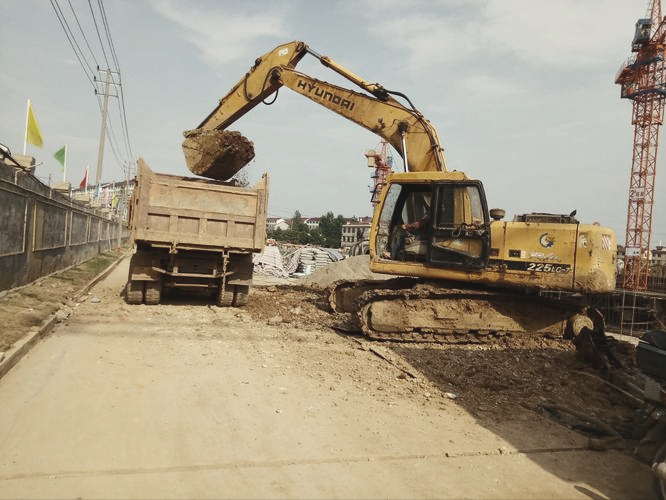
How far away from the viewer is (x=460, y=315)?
770cm

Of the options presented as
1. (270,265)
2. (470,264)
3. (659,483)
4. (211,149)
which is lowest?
(659,483)

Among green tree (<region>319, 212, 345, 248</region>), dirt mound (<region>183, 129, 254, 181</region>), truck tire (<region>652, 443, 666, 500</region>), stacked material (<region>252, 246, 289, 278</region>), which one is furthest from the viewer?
green tree (<region>319, 212, 345, 248</region>)

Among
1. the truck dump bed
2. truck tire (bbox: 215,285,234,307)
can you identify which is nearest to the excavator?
the truck dump bed

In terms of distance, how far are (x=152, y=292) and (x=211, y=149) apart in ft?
10.8

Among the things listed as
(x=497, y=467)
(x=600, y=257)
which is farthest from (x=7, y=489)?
(x=600, y=257)

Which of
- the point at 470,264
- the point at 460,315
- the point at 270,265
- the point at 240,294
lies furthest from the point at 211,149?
the point at 270,265

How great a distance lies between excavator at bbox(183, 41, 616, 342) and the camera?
24.2 ft

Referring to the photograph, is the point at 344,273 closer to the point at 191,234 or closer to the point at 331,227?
the point at 191,234

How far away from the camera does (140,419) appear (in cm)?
400

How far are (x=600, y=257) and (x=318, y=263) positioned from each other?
15.9 m

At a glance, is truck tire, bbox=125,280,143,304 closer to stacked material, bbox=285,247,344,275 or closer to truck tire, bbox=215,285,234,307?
truck tire, bbox=215,285,234,307

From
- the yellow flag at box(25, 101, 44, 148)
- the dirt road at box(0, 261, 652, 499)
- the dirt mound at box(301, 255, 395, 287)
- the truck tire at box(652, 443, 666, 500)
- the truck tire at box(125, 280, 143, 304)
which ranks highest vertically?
the yellow flag at box(25, 101, 44, 148)

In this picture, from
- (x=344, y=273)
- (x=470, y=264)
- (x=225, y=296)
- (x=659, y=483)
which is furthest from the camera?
(x=344, y=273)

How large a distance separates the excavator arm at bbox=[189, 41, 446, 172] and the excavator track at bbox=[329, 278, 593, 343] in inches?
97.1
